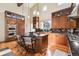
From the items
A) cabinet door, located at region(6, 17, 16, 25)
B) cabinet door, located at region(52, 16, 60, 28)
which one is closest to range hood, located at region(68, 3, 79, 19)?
cabinet door, located at region(52, 16, 60, 28)

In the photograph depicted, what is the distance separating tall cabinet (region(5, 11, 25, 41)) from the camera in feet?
7.58

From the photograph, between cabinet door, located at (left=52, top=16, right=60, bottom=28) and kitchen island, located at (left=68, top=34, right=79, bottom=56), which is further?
cabinet door, located at (left=52, top=16, right=60, bottom=28)

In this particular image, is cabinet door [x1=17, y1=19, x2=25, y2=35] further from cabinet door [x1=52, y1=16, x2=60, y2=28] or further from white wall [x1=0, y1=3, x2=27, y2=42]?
cabinet door [x1=52, y1=16, x2=60, y2=28]

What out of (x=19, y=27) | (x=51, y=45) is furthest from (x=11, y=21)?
(x=51, y=45)

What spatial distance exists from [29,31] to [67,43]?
0.74 meters

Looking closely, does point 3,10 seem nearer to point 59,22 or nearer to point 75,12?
point 59,22

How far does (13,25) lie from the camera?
2395 mm

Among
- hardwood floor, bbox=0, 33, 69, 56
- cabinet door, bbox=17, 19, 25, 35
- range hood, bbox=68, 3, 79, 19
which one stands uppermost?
range hood, bbox=68, 3, 79, 19

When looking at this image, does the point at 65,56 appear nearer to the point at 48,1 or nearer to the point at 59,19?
the point at 59,19

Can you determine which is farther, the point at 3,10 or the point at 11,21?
the point at 11,21

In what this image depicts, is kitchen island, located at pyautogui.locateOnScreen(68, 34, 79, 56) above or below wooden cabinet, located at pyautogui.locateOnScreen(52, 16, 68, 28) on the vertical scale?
below

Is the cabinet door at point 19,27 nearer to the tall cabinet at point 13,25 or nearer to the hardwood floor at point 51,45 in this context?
the tall cabinet at point 13,25

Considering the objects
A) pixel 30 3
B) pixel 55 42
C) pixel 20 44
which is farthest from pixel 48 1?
pixel 20 44

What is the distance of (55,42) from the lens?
237cm
